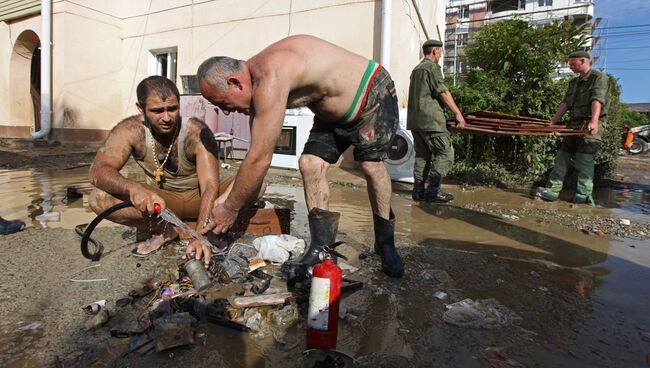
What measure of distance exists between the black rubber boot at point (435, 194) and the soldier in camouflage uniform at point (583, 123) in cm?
139

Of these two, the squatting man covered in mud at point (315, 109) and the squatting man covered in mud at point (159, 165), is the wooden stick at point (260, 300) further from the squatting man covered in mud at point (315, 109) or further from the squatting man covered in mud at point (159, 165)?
the squatting man covered in mud at point (159, 165)

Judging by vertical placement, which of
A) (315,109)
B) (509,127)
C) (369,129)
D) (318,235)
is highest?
(509,127)

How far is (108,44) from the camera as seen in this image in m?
11.8

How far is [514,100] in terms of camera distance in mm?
6875

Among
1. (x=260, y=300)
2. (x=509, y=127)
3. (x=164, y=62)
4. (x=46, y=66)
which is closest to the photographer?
(x=260, y=300)

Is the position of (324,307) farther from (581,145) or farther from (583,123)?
(583,123)

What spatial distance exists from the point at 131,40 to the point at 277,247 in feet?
38.6

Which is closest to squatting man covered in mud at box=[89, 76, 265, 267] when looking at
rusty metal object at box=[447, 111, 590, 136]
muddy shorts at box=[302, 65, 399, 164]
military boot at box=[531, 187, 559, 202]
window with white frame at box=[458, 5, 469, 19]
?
muddy shorts at box=[302, 65, 399, 164]

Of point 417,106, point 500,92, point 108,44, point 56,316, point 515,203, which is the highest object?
point 108,44

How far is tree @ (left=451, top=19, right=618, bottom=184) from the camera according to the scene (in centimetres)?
655

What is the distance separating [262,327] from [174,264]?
1.12 meters

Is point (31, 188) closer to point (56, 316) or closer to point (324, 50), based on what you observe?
point (56, 316)

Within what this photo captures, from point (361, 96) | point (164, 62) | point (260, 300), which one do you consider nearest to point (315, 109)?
point (361, 96)

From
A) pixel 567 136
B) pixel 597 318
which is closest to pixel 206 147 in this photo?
pixel 597 318
